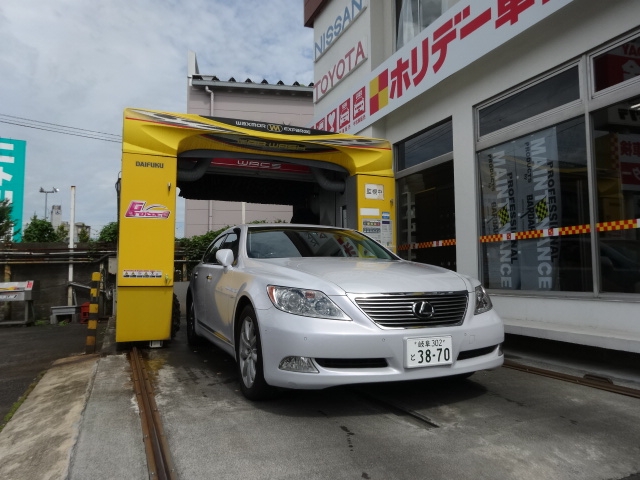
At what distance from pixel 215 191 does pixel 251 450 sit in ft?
23.5

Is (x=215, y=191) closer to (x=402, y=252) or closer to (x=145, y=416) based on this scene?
(x=402, y=252)

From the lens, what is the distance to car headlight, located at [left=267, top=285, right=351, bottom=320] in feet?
10.3

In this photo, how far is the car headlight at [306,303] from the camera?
10.3 ft

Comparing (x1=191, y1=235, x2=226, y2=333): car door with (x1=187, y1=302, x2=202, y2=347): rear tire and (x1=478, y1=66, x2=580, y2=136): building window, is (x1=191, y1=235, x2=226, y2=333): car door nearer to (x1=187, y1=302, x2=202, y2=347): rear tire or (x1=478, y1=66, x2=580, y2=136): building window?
(x1=187, y1=302, x2=202, y2=347): rear tire

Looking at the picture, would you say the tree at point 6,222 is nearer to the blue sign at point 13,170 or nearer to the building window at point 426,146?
the blue sign at point 13,170

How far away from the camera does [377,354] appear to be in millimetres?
3023

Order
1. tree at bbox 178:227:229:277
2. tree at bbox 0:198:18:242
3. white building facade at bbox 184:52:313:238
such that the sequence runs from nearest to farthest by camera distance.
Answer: tree at bbox 178:227:229:277
tree at bbox 0:198:18:242
white building facade at bbox 184:52:313:238

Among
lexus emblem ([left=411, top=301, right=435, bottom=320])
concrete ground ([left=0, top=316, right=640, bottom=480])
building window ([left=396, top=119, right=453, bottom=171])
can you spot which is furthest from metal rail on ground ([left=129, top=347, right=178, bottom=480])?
building window ([left=396, top=119, right=453, bottom=171])

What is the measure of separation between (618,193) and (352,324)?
11.0 feet

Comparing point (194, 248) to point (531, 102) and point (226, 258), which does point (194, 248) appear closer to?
A: point (226, 258)

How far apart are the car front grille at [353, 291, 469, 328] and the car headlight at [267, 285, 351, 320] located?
0.17 metres

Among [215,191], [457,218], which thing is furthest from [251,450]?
[215,191]

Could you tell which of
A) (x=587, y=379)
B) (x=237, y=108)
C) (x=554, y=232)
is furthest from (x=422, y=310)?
(x=237, y=108)

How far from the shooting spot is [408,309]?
3.20 m
